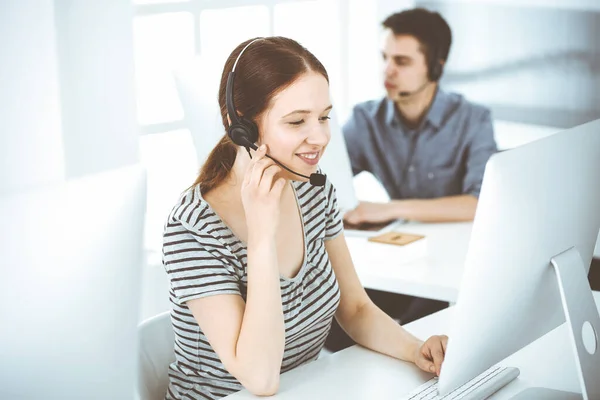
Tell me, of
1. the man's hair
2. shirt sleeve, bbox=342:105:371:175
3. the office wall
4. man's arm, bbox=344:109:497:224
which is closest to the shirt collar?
the man's hair

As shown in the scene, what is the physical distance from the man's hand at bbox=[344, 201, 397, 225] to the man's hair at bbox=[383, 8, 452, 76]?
2.06 feet

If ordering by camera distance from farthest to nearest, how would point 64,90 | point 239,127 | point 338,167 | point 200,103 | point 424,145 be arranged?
point 424,145 < point 64,90 < point 338,167 < point 200,103 < point 239,127

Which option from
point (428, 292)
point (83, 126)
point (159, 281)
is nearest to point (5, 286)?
point (428, 292)

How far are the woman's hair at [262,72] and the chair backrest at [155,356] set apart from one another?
289mm

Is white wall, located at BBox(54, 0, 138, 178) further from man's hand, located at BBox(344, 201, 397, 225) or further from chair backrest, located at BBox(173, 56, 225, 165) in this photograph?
man's hand, located at BBox(344, 201, 397, 225)

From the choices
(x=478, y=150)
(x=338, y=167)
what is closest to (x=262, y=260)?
(x=338, y=167)

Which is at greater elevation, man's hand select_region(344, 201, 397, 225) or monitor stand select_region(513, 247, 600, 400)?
monitor stand select_region(513, 247, 600, 400)

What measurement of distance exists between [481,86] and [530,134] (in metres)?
0.34

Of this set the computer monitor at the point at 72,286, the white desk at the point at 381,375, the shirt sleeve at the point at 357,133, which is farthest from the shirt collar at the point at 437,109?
the computer monitor at the point at 72,286

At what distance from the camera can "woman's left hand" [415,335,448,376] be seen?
141 cm

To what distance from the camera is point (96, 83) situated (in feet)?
8.79

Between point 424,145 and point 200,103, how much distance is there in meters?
0.98

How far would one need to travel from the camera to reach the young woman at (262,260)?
4.47ft

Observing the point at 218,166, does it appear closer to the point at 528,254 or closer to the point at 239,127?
the point at 239,127
